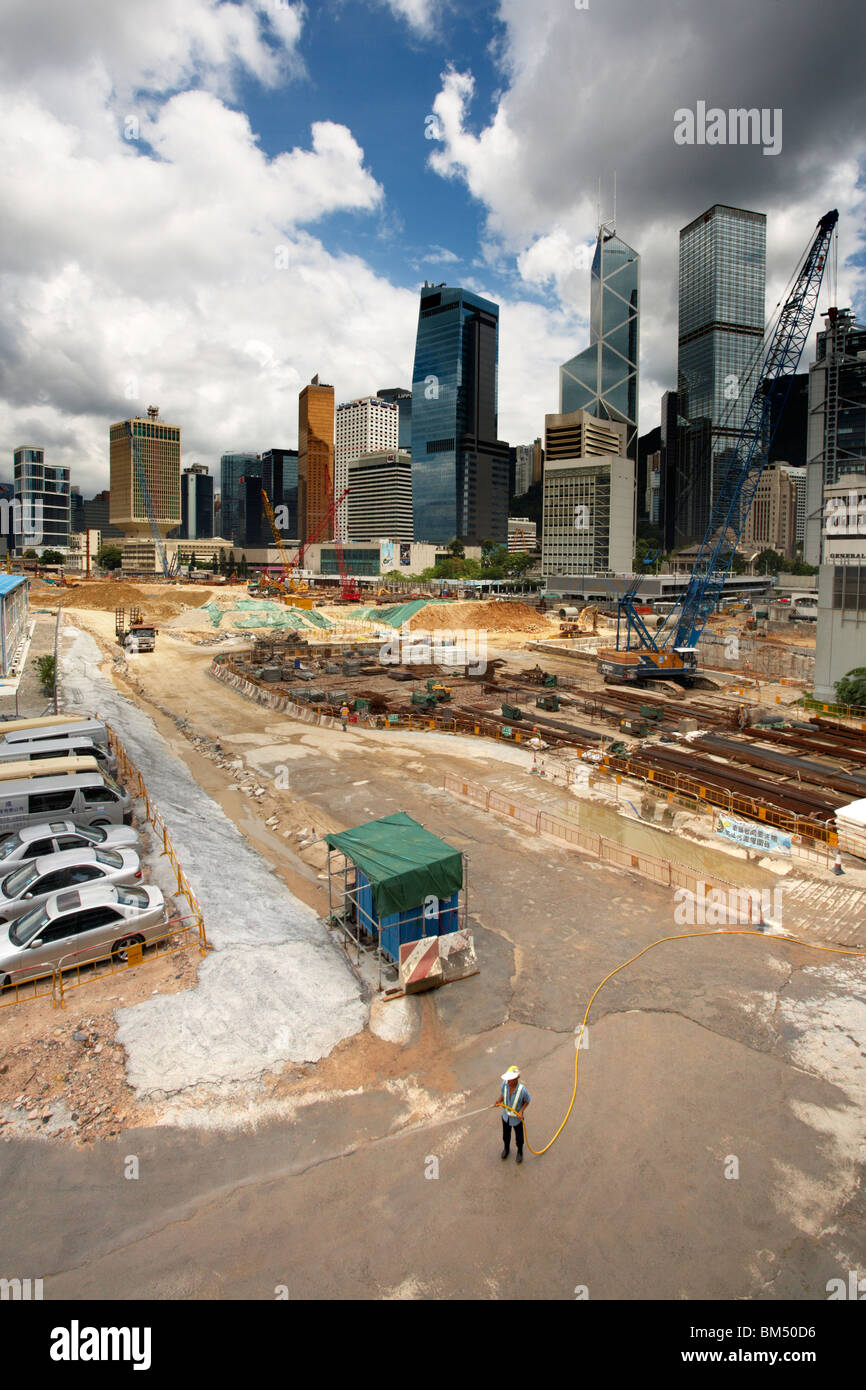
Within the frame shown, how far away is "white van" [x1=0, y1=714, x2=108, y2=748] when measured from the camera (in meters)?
23.3

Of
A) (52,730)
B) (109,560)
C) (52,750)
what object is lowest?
(52,750)

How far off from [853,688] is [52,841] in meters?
38.6

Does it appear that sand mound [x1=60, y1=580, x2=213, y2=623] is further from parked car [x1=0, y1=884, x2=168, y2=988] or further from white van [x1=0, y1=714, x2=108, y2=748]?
parked car [x1=0, y1=884, x2=168, y2=988]

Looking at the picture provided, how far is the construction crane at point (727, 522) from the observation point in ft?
164

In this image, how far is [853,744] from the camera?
32562 millimetres

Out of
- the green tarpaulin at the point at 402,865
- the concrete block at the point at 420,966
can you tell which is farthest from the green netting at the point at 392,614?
the concrete block at the point at 420,966

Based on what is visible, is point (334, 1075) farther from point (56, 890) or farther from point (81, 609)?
point (81, 609)

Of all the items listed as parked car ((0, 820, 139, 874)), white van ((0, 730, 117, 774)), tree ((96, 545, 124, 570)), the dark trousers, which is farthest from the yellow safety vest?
tree ((96, 545, 124, 570))

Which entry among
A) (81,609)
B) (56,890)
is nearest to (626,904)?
(56,890)

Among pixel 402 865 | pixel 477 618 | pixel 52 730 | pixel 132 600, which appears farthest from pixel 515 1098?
pixel 132 600

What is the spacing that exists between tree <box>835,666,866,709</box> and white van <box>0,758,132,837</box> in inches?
1420

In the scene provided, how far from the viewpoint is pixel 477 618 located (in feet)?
281

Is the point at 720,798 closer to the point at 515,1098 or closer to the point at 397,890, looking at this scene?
the point at 397,890

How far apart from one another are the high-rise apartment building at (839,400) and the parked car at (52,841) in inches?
5449
